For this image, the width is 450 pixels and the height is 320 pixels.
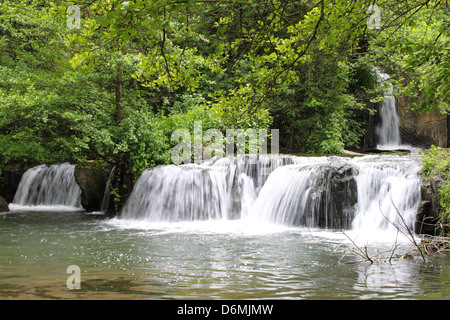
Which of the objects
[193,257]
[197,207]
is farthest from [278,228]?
[193,257]

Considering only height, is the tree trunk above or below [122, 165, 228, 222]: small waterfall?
above

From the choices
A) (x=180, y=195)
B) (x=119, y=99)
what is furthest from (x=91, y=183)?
(x=180, y=195)

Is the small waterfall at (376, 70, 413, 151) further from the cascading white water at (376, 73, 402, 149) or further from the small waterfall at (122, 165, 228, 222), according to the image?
the small waterfall at (122, 165, 228, 222)

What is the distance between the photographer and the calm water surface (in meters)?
4.10

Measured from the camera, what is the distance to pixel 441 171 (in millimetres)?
9078

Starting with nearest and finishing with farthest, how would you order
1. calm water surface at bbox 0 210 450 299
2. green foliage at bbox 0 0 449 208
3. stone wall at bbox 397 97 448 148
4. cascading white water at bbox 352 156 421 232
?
calm water surface at bbox 0 210 450 299 < green foliage at bbox 0 0 449 208 < cascading white water at bbox 352 156 421 232 < stone wall at bbox 397 97 448 148

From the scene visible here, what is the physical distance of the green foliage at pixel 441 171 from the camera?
818cm

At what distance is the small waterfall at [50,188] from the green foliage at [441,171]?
12.3 meters

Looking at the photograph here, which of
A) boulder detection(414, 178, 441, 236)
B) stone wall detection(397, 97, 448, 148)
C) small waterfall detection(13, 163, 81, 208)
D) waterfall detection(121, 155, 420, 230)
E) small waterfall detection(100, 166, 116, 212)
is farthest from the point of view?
stone wall detection(397, 97, 448, 148)

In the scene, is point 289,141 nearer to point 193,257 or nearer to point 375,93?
point 375,93

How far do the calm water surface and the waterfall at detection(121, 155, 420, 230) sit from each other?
94 cm

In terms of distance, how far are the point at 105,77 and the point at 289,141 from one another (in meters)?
11.0

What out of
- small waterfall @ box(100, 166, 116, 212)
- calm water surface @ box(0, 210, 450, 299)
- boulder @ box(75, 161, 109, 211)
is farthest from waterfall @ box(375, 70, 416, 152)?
boulder @ box(75, 161, 109, 211)

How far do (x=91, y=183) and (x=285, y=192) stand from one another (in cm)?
738
